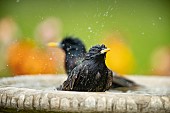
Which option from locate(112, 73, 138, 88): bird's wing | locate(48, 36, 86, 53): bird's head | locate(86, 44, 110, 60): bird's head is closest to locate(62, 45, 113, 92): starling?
locate(86, 44, 110, 60): bird's head

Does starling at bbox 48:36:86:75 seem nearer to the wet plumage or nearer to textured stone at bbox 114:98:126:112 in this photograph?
the wet plumage

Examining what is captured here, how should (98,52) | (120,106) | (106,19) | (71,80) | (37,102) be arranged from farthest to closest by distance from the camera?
(106,19) → (98,52) → (71,80) → (37,102) → (120,106)

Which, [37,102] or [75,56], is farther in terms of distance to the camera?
[75,56]

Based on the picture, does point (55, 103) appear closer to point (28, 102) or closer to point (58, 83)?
point (28, 102)

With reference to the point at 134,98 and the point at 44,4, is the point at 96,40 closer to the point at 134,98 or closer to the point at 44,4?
the point at 44,4

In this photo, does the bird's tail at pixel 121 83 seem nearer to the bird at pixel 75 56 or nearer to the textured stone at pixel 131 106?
the bird at pixel 75 56

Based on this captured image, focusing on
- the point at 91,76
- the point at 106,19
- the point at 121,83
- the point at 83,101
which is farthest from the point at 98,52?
the point at 106,19
